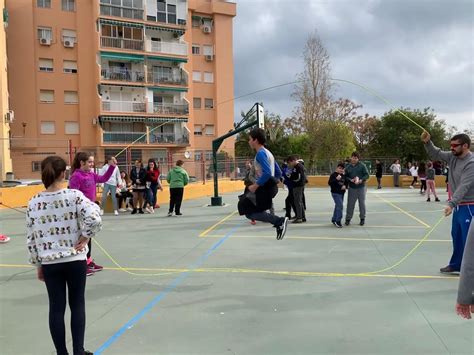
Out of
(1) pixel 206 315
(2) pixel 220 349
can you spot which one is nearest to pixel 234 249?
(1) pixel 206 315

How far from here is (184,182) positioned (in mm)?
14102

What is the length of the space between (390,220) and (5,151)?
57.9 ft

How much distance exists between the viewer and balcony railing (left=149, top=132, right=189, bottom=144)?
1731 inches

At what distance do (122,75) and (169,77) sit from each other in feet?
16.1

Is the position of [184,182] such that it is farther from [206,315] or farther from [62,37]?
[62,37]

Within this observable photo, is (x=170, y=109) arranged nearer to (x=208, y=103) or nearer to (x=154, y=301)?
(x=208, y=103)

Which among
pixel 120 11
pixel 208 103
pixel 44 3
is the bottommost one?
pixel 208 103

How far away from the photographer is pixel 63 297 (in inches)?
137

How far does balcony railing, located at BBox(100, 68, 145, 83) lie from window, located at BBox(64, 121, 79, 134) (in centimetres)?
515

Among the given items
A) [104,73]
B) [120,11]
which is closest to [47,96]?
[104,73]

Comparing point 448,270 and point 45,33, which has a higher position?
A: point 45,33

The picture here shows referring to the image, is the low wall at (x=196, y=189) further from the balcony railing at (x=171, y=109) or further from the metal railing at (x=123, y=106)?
the metal railing at (x=123, y=106)

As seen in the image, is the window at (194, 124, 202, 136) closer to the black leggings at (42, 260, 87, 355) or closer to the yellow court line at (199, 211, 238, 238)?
the yellow court line at (199, 211, 238, 238)

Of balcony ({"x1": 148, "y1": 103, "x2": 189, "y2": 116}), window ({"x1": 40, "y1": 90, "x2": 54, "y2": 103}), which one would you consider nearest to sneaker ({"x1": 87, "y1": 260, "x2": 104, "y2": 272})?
window ({"x1": 40, "y1": 90, "x2": 54, "y2": 103})
